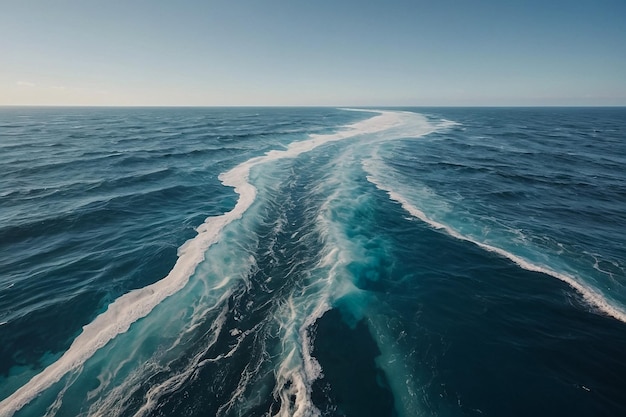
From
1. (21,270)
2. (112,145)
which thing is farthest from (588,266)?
(112,145)

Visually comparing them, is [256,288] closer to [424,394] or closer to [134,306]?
[134,306]

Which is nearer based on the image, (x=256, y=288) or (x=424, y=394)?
(x=424, y=394)

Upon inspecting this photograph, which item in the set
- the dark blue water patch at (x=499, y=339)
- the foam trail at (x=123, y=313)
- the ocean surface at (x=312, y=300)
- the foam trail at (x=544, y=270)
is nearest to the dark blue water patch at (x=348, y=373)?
the ocean surface at (x=312, y=300)

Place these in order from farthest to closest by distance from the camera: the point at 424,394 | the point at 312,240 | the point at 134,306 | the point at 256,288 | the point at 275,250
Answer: the point at 312,240
the point at 275,250
the point at 256,288
the point at 134,306
the point at 424,394

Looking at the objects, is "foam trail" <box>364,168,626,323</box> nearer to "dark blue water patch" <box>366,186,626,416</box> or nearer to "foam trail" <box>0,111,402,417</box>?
"dark blue water patch" <box>366,186,626,416</box>

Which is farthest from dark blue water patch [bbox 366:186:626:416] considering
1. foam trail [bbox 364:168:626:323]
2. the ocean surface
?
foam trail [bbox 364:168:626:323]

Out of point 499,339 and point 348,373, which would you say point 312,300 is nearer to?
point 348,373

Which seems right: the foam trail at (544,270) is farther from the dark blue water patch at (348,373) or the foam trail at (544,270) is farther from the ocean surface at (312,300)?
the dark blue water patch at (348,373)
